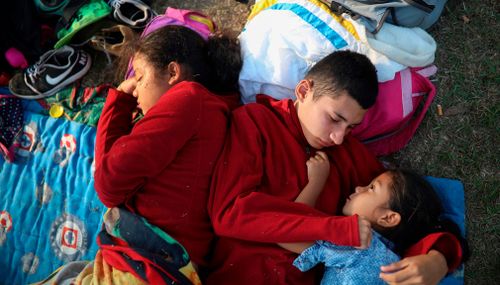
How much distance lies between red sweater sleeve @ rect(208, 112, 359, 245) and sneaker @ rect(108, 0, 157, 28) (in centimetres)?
116

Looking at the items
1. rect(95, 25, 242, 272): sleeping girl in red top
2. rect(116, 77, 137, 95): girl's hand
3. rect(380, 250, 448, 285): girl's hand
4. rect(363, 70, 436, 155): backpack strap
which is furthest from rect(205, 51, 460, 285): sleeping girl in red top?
rect(116, 77, 137, 95): girl's hand

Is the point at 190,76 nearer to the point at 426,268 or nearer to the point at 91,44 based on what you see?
the point at 91,44

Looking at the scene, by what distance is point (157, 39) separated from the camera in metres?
2.48

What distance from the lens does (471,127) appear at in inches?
108

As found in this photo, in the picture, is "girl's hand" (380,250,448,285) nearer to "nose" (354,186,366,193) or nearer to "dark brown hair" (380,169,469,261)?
"dark brown hair" (380,169,469,261)

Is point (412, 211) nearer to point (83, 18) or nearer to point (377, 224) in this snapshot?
point (377, 224)

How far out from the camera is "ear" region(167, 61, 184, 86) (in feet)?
7.93

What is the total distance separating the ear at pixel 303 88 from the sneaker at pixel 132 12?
126 centimetres

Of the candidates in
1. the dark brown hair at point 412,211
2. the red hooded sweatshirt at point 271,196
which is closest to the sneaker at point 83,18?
the red hooded sweatshirt at point 271,196

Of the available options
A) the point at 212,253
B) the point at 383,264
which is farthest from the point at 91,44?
the point at 383,264

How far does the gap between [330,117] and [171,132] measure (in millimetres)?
815

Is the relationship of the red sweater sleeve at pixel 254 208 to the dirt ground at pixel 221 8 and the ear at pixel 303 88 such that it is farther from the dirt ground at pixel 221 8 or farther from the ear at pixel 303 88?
the dirt ground at pixel 221 8

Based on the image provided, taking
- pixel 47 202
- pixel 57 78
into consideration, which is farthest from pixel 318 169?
pixel 57 78

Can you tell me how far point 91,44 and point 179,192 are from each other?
1.50 m
